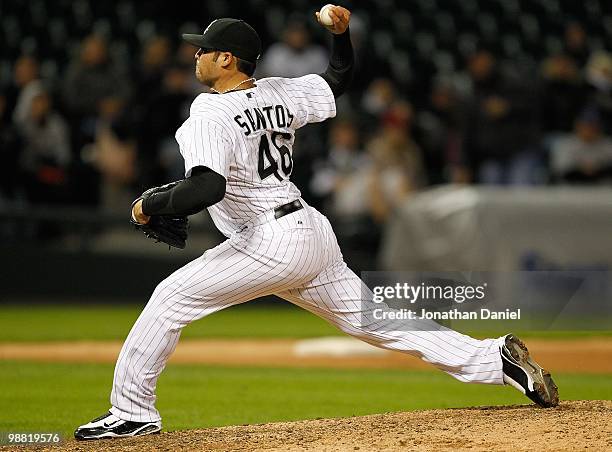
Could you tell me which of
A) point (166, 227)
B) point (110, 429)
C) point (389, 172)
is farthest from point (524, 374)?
point (389, 172)

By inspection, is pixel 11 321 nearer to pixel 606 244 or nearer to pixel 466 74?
pixel 606 244

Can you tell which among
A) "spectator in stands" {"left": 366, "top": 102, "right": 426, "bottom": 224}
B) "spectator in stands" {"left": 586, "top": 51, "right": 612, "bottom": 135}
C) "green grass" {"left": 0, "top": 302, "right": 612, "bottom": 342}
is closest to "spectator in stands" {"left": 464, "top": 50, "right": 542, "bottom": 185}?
"spectator in stands" {"left": 366, "top": 102, "right": 426, "bottom": 224}

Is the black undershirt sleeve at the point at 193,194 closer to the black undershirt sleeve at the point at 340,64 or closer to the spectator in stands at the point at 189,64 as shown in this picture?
the black undershirt sleeve at the point at 340,64

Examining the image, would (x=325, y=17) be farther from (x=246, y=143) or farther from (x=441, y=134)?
(x=441, y=134)

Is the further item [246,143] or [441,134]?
[441,134]

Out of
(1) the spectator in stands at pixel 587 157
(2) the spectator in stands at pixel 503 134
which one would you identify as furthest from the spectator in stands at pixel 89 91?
(1) the spectator in stands at pixel 587 157

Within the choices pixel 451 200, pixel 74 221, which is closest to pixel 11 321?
pixel 74 221

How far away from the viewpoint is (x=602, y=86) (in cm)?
1285

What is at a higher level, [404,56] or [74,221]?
[404,56]

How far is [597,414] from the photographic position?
15.5 ft

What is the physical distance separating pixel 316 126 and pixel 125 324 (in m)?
3.57

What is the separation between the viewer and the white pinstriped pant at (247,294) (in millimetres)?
4500

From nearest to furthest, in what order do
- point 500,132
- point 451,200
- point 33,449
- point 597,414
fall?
point 33,449 < point 597,414 < point 451,200 < point 500,132

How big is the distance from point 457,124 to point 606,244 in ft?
8.34
